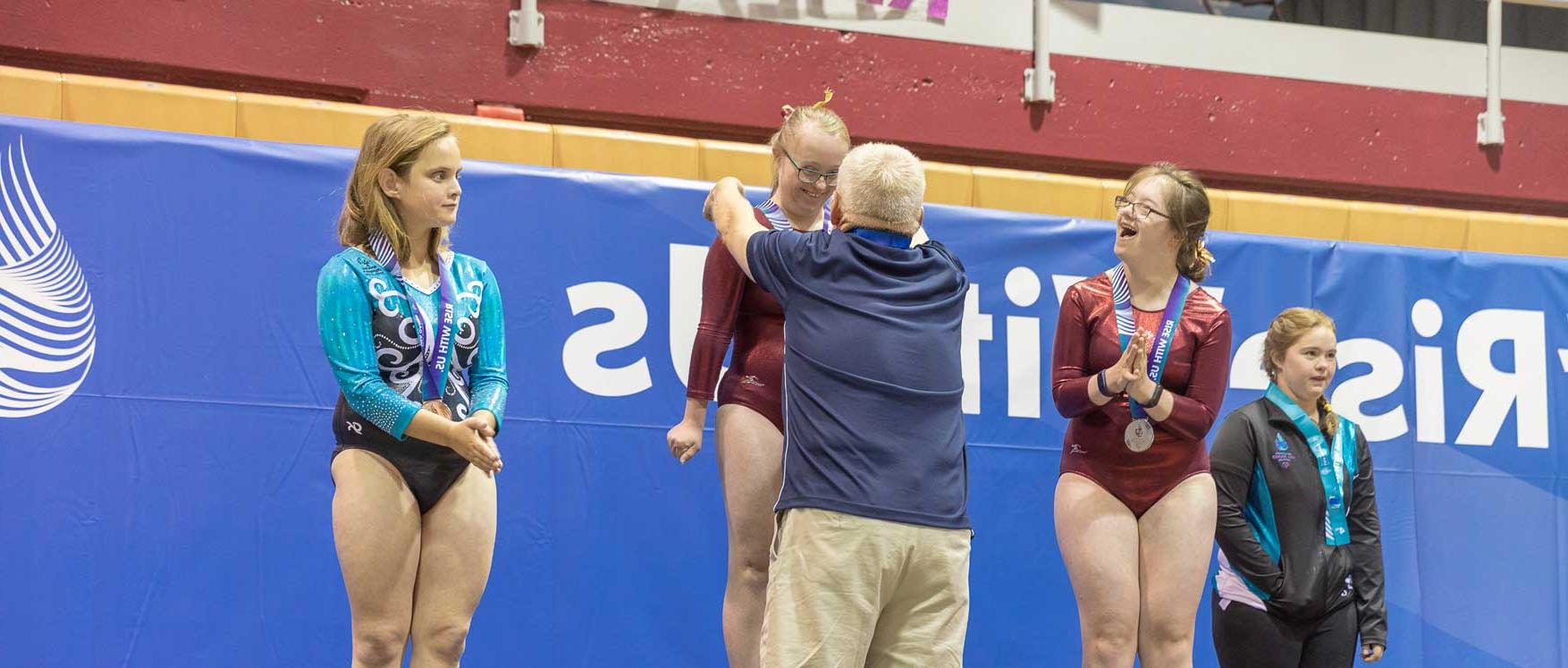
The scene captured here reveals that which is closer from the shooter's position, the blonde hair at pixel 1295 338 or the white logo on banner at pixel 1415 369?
the blonde hair at pixel 1295 338

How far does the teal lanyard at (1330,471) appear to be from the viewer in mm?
4059

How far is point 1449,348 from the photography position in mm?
5734

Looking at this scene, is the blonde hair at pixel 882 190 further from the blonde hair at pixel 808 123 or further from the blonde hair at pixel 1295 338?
the blonde hair at pixel 1295 338

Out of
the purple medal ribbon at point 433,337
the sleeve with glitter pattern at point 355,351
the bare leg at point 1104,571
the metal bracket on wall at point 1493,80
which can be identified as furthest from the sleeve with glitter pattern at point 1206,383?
the metal bracket on wall at point 1493,80

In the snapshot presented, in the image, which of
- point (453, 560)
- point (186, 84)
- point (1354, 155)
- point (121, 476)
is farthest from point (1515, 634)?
point (186, 84)

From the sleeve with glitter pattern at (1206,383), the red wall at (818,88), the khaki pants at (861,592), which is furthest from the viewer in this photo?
the red wall at (818,88)

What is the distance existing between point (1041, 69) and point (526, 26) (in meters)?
2.11

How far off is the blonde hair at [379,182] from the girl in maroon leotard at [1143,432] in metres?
1.63

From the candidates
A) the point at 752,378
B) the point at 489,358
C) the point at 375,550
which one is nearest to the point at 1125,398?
the point at 752,378

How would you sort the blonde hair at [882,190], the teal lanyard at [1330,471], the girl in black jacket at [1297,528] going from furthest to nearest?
the teal lanyard at [1330,471], the girl in black jacket at [1297,528], the blonde hair at [882,190]

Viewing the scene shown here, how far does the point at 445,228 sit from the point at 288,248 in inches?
58.0

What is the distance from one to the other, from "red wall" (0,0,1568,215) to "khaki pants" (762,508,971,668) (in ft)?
9.97

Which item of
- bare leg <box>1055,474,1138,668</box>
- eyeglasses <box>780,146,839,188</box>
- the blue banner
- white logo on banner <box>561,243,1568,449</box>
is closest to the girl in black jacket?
bare leg <box>1055,474,1138,668</box>

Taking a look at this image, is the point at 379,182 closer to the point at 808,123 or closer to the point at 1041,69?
the point at 808,123
